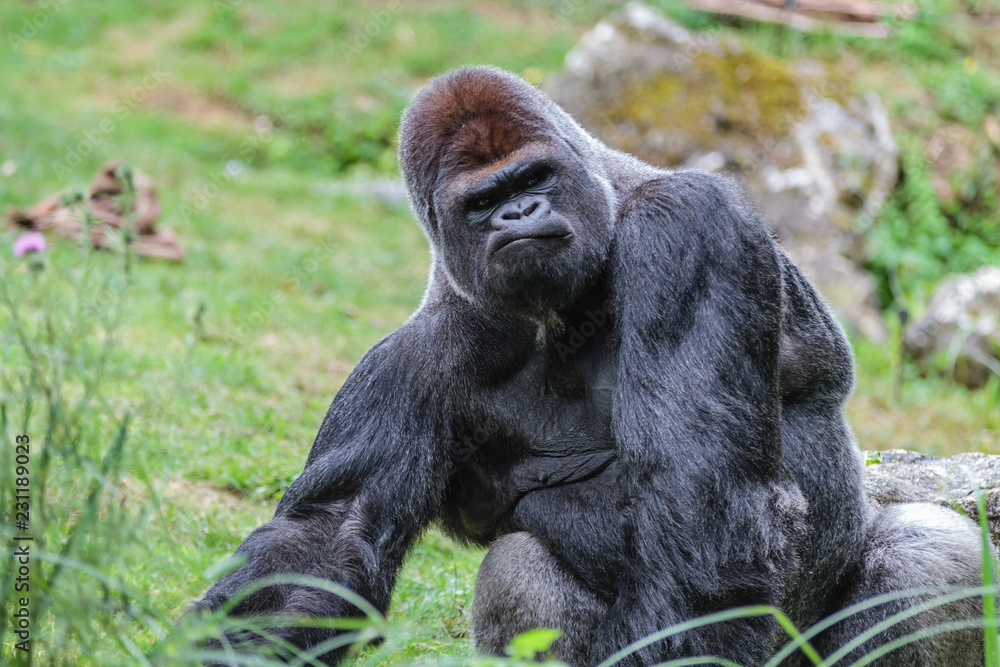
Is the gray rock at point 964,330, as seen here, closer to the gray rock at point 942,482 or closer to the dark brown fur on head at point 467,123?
the gray rock at point 942,482

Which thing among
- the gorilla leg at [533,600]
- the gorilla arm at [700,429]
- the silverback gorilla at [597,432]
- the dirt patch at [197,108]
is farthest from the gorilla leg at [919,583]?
the dirt patch at [197,108]

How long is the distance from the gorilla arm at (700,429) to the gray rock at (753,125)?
6543 mm

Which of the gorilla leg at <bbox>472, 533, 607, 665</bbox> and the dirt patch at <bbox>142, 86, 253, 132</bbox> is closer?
the gorilla leg at <bbox>472, 533, 607, 665</bbox>

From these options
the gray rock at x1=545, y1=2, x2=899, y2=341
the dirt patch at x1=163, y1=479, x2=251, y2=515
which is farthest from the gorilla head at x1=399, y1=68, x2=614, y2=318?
the gray rock at x1=545, y1=2, x2=899, y2=341

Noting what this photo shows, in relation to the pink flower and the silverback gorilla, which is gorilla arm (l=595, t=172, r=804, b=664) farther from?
the pink flower

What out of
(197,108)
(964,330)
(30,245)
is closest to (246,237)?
(197,108)

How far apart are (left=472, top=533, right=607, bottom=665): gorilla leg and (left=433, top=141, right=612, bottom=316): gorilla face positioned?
2.56ft

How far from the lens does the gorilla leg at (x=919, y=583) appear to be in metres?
3.54

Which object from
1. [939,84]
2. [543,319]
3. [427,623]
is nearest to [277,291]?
[427,623]

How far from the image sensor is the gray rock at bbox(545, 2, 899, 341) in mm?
9906

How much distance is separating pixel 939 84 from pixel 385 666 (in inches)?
441

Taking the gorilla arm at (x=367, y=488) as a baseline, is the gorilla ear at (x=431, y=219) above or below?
above

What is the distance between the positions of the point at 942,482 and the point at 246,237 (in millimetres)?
6996

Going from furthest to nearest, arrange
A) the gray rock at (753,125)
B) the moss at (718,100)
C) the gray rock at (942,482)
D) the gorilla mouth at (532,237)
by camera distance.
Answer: the moss at (718,100)
the gray rock at (753,125)
the gray rock at (942,482)
the gorilla mouth at (532,237)
